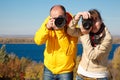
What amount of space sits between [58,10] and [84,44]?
0.47 metres

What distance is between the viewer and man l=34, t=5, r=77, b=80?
4270 millimetres

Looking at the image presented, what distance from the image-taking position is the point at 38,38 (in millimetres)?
4301

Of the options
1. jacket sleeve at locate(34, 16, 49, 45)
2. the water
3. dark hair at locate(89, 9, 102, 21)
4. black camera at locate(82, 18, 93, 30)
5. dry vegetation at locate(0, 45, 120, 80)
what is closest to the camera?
black camera at locate(82, 18, 93, 30)

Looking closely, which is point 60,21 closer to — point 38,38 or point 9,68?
point 38,38

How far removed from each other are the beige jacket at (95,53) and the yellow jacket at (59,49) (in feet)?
0.45

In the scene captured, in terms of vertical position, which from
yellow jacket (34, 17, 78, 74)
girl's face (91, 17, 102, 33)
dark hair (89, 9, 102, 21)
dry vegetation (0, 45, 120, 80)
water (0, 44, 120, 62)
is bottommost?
water (0, 44, 120, 62)

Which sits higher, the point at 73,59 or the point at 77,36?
the point at 77,36

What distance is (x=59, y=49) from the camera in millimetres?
4316

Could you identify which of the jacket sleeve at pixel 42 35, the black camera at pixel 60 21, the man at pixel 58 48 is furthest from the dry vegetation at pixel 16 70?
the black camera at pixel 60 21

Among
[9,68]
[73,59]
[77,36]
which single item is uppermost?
[77,36]

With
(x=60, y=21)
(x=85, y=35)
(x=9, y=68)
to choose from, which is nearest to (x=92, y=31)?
(x=85, y=35)

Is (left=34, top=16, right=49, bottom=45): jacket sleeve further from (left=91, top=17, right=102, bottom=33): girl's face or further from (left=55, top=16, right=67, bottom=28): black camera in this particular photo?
(left=91, top=17, right=102, bottom=33): girl's face

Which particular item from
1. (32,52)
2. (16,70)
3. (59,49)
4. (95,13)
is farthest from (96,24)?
(32,52)

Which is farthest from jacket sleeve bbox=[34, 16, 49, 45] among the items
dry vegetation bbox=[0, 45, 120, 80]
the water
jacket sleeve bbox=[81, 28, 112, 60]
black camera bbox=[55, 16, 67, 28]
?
dry vegetation bbox=[0, 45, 120, 80]
